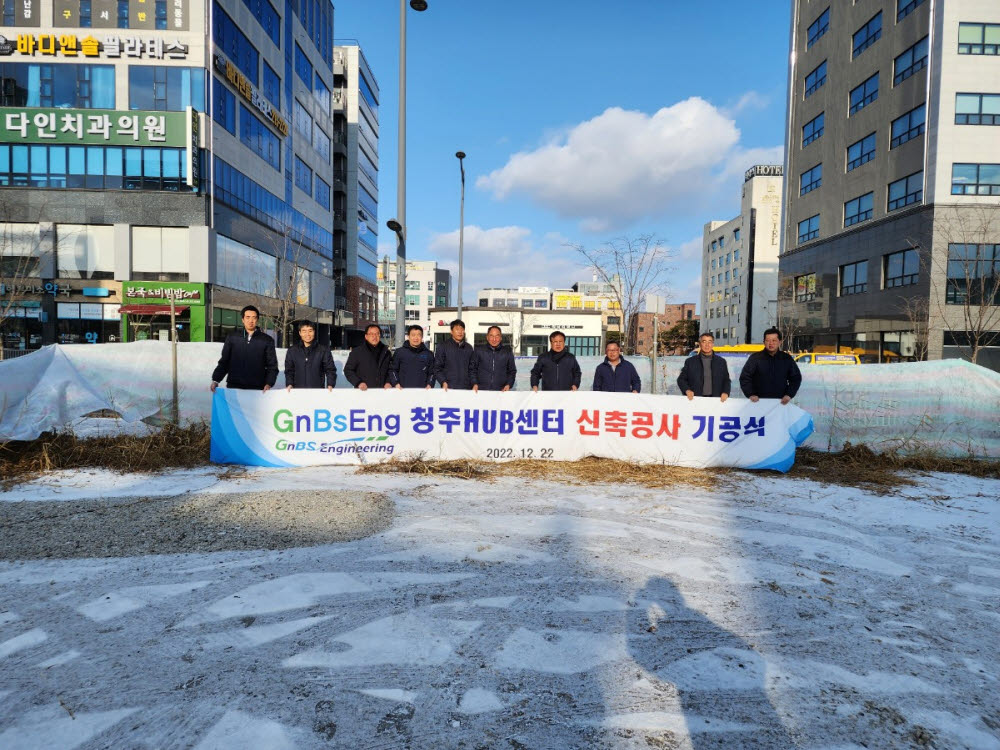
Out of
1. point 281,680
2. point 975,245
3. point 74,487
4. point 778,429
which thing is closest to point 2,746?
point 281,680

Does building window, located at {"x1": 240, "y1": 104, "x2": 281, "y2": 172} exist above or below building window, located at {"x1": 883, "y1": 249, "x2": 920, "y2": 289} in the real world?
above

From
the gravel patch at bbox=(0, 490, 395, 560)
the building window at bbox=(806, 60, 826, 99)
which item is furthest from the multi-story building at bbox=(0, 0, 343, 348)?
the building window at bbox=(806, 60, 826, 99)

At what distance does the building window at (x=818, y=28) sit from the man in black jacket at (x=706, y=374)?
129 feet

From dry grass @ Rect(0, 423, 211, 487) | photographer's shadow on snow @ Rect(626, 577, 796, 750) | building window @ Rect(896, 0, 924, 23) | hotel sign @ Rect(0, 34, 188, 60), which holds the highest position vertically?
building window @ Rect(896, 0, 924, 23)

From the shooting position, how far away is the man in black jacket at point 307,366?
25.0 feet

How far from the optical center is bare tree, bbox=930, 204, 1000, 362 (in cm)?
2527

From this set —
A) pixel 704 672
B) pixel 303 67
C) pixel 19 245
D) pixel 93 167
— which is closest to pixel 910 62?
pixel 704 672

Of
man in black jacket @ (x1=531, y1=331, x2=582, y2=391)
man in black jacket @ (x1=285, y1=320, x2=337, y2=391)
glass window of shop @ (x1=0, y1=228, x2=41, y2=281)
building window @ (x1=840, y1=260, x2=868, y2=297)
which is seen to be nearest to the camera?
man in black jacket @ (x1=285, y1=320, x2=337, y2=391)

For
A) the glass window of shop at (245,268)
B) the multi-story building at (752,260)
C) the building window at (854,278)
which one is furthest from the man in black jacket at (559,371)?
the multi-story building at (752,260)

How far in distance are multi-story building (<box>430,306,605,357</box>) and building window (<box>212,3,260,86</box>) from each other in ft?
117

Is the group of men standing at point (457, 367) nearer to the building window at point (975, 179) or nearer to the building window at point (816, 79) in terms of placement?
the building window at point (975, 179)

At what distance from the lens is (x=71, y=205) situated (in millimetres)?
29250

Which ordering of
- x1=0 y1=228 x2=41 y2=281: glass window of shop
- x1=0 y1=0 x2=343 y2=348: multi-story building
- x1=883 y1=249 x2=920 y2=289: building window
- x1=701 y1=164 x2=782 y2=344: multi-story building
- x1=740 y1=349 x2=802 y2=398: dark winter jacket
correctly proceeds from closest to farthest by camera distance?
x1=740 y1=349 x2=802 y2=398: dark winter jacket → x1=883 y1=249 x2=920 y2=289: building window → x1=0 y1=228 x2=41 y2=281: glass window of shop → x1=0 y1=0 x2=343 y2=348: multi-story building → x1=701 y1=164 x2=782 y2=344: multi-story building

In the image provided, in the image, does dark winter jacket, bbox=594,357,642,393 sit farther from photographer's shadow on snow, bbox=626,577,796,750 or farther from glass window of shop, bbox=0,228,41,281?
glass window of shop, bbox=0,228,41,281
